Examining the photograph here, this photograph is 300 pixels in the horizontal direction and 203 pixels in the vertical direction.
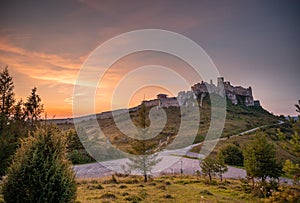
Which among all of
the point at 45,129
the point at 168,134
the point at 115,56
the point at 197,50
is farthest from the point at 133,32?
the point at 168,134

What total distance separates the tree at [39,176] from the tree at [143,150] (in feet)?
61.5

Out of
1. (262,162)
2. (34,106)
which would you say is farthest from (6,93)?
(262,162)

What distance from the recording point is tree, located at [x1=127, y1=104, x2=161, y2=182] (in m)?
29.5

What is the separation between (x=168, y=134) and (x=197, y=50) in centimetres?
6105

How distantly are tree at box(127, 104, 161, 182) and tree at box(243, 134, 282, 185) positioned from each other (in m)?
11.6

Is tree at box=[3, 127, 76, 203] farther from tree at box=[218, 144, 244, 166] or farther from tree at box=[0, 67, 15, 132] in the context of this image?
tree at box=[218, 144, 244, 166]

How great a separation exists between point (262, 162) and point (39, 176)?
725 inches

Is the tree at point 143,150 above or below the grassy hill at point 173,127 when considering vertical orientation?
below

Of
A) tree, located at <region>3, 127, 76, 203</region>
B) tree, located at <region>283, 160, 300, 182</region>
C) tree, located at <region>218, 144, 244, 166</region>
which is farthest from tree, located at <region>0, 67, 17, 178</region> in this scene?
tree, located at <region>218, 144, 244, 166</region>

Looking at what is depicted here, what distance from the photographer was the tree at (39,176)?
10172 millimetres

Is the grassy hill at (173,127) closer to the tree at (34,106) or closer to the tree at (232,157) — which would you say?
the tree at (232,157)

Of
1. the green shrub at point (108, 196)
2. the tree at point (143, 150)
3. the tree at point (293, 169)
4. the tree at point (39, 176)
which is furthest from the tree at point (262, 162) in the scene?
the tree at point (39, 176)

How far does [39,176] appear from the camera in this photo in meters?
10.2

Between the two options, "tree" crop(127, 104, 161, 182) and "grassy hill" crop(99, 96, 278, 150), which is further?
Result: "grassy hill" crop(99, 96, 278, 150)
